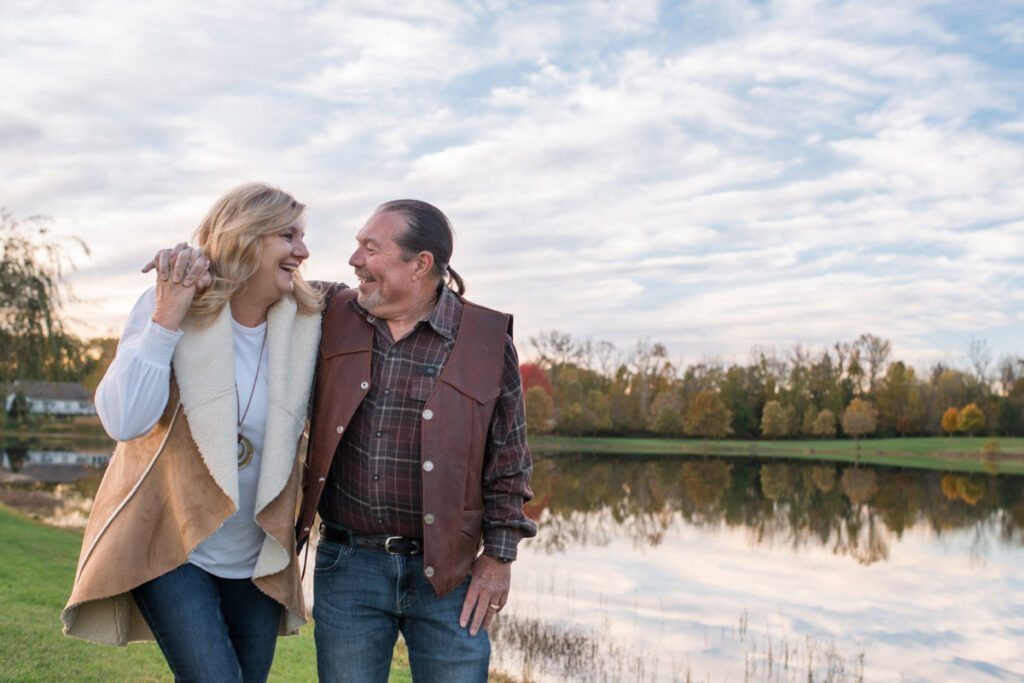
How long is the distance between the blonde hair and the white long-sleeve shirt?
0.18 metres

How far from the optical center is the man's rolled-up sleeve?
3.42 meters

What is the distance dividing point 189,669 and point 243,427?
0.81m

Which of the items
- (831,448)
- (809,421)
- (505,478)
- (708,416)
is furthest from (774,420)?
(505,478)

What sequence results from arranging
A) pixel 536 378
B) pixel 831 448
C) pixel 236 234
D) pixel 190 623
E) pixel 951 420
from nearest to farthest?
pixel 190 623 < pixel 236 234 < pixel 831 448 < pixel 951 420 < pixel 536 378

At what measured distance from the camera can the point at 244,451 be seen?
10.3 ft

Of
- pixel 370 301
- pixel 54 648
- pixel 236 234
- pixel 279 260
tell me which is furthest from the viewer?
pixel 54 648

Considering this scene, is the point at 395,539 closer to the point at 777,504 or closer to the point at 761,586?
the point at 761,586

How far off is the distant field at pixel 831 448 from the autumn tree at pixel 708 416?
99 cm

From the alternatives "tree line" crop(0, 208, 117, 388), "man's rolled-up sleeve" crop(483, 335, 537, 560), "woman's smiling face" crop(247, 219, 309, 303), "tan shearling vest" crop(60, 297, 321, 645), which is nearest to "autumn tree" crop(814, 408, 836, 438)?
"tree line" crop(0, 208, 117, 388)

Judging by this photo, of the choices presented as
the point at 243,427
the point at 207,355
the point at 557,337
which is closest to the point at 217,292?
the point at 207,355

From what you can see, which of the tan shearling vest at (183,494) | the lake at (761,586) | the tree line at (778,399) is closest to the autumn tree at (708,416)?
the tree line at (778,399)

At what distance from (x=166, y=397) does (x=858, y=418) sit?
66020 mm

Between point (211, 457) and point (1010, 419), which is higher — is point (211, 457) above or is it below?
below

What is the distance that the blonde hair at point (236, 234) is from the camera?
119 inches
